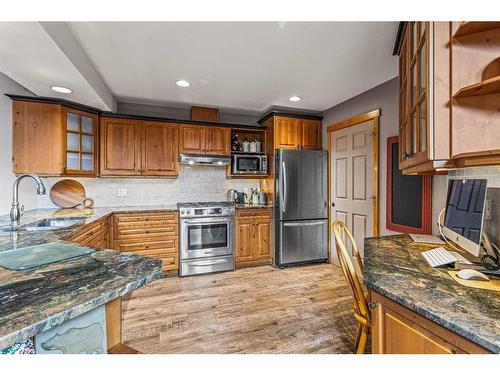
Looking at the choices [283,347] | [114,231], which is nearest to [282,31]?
[283,347]

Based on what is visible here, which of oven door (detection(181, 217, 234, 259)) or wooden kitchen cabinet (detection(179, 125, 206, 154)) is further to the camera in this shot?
wooden kitchen cabinet (detection(179, 125, 206, 154))

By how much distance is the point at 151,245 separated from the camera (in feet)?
10.6

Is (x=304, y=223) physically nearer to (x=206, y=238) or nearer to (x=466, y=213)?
(x=206, y=238)

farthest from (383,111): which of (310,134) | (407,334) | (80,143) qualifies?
(80,143)

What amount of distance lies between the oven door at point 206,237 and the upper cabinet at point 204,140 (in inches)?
40.7

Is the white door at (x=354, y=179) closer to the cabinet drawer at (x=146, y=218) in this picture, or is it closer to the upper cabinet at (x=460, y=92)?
the upper cabinet at (x=460, y=92)

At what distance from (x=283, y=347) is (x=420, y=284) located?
4.04 ft

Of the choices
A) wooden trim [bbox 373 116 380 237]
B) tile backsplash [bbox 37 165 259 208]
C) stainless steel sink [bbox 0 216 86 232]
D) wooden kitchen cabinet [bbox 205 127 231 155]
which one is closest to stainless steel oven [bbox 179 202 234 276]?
tile backsplash [bbox 37 165 259 208]

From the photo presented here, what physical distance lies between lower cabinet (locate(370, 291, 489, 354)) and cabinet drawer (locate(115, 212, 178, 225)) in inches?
107

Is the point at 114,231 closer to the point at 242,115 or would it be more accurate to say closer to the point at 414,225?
the point at 242,115

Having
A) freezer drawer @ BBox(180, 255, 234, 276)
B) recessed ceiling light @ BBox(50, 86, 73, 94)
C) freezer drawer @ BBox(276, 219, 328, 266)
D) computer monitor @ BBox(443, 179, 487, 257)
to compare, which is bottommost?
freezer drawer @ BBox(180, 255, 234, 276)

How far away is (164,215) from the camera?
330 cm

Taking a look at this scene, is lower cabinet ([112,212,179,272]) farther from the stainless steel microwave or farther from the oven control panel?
the stainless steel microwave

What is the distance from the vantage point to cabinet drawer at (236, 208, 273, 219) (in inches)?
143
